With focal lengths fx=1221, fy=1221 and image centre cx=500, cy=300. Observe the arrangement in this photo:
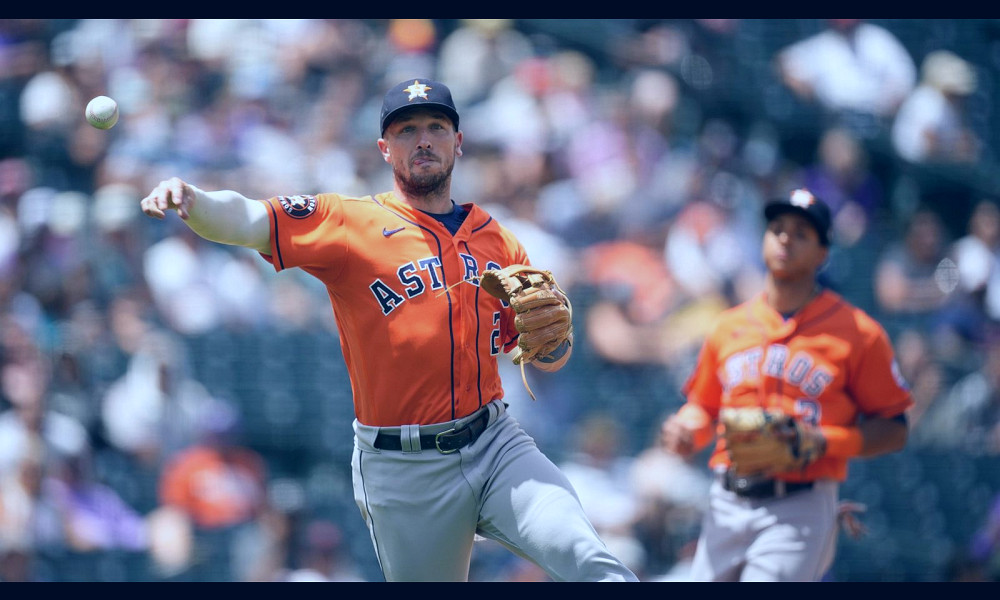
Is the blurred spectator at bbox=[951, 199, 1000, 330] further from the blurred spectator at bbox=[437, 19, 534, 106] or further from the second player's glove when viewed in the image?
the second player's glove

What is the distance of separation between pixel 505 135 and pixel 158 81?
8.18 ft

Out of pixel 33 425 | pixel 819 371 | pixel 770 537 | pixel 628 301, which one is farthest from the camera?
pixel 628 301

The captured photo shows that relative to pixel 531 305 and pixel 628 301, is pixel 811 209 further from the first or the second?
pixel 628 301

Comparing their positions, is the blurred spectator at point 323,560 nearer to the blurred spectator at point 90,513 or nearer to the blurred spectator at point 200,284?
the blurred spectator at point 90,513

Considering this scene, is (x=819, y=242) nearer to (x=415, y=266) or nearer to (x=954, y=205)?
(x=415, y=266)

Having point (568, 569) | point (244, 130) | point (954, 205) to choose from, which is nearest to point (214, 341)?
point (244, 130)

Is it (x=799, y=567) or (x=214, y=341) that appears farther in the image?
(x=214, y=341)

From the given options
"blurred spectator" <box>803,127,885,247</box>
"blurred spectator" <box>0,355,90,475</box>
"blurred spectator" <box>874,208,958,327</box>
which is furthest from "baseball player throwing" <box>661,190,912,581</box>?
"blurred spectator" <box>0,355,90,475</box>

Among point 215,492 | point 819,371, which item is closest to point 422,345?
point 819,371

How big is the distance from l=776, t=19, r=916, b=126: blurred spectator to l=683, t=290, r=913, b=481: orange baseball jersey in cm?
415

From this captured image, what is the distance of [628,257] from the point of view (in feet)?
26.3

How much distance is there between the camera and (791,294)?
5016 millimetres

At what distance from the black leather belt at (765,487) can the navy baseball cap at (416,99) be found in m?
1.87

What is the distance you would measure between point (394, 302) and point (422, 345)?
0.54 ft
